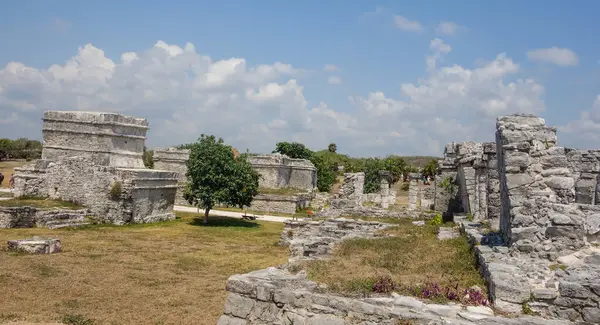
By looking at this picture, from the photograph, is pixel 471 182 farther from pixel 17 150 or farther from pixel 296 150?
pixel 17 150

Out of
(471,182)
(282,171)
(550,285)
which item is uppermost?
(282,171)

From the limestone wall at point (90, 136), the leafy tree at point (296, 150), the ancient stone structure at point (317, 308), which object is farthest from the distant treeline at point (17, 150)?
the ancient stone structure at point (317, 308)

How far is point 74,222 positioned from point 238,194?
7.42 meters

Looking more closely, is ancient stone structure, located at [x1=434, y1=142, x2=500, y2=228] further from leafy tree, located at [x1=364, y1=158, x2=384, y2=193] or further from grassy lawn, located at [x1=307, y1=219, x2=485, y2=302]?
leafy tree, located at [x1=364, y1=158, x2=384, y2=193]

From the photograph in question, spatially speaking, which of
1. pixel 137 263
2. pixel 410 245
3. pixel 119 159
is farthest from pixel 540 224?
pixel 119 159

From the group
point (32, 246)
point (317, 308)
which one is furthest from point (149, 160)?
point (317, 308)

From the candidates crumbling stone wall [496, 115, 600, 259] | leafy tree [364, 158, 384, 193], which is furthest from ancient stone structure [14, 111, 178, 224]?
leafy tree [364, 158, 384, 193]

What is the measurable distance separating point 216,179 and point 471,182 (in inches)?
507

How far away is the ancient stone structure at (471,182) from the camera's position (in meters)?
11.4

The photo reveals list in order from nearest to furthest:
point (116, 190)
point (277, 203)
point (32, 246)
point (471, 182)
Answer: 1. point (32, 246)
2. point (471, 182)
3. point (116, 190)
4. point (277, 203)

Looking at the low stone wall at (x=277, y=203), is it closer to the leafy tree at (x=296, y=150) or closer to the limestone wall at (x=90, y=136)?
the limestone wall at (x=90, y=136)

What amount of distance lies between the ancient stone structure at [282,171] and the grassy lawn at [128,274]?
1492 centimetres

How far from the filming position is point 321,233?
13945 mm

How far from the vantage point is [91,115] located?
24188mm
